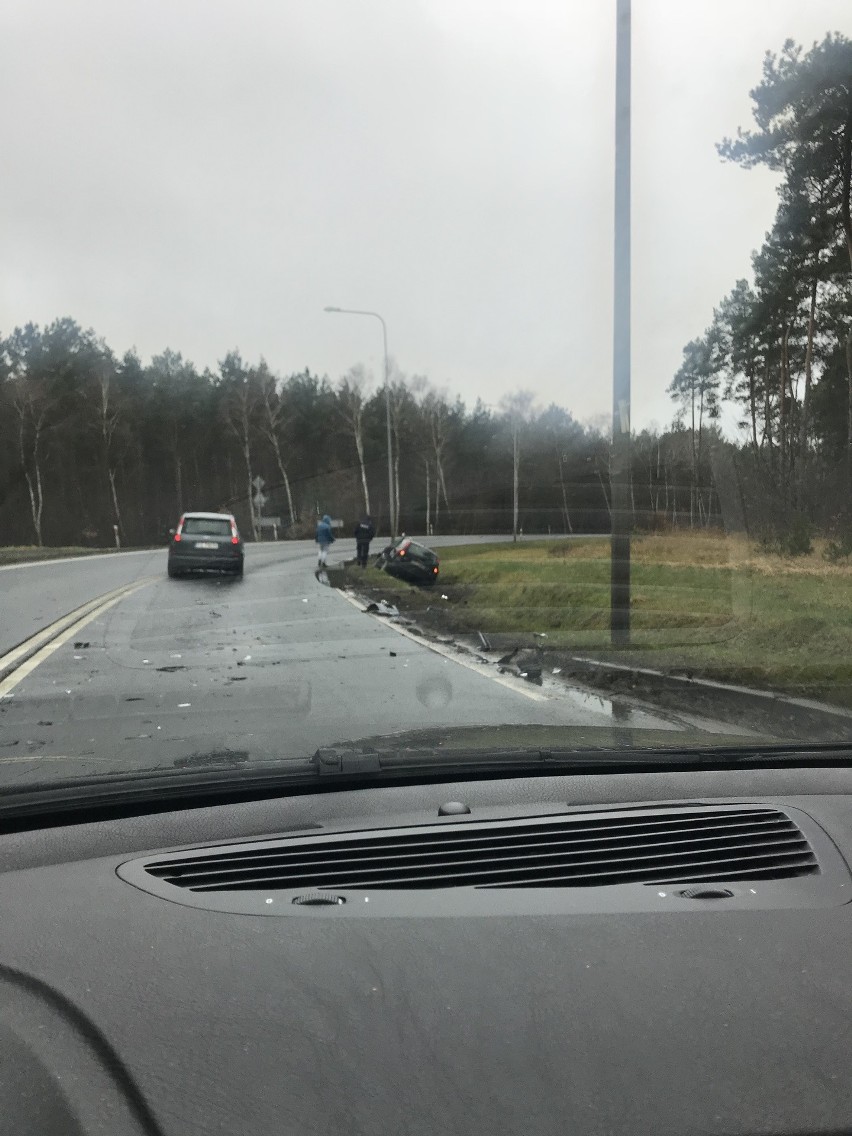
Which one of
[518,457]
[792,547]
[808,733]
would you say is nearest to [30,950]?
[808,733]

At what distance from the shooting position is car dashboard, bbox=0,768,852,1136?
6.48 feet

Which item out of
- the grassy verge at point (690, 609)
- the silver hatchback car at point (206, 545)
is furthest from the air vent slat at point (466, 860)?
the silver hatchback car at point (206, 545)

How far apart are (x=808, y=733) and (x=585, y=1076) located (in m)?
5.27

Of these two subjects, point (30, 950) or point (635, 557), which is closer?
point (30, 950)

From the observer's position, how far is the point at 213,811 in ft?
11.3

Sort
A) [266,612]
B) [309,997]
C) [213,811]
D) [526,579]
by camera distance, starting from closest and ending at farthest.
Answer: [309,997] < [213,811] < [266,612] < [526,579]

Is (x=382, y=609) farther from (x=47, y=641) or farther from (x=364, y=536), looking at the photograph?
(x=47, y=641)

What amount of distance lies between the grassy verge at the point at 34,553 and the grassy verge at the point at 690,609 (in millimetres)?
4942

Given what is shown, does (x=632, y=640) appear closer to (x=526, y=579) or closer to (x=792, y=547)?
(x=792, y=547)

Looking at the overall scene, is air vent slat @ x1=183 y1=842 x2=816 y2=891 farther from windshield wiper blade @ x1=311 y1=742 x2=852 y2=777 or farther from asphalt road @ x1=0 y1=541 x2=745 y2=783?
asphalt road @ x1=0 y1=541 x2=745 y2=783

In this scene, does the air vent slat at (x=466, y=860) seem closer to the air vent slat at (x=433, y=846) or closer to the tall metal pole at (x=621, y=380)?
the air vent slat at (x=433, y=846)

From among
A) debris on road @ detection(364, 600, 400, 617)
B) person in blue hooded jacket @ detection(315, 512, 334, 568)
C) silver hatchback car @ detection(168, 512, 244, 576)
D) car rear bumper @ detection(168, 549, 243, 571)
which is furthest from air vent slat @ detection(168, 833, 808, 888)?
debris on road @ detection(364, 600, 400, 617)

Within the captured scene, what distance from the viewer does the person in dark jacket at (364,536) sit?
16002 millimetres

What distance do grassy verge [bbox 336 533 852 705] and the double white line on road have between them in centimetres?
475
